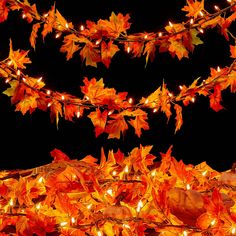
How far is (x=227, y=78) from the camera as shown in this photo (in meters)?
2.08

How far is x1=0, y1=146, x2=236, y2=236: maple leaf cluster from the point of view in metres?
1.32

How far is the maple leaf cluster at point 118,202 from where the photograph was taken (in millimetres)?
1320

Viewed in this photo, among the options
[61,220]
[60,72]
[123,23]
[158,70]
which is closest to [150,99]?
[123,23]

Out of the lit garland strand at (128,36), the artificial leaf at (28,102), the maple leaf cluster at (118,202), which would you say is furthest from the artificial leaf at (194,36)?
the artificial leaf at (28,102)

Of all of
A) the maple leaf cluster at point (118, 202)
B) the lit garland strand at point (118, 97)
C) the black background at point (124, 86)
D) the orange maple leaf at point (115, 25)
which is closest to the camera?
the maple leaf cluster at point (118, 202)

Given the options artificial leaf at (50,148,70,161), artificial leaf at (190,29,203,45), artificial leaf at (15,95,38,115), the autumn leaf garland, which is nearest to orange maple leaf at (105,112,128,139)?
the autumn leaf garland

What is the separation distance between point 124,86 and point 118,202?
51.9 inches

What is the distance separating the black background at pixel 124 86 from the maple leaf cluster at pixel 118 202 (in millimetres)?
855

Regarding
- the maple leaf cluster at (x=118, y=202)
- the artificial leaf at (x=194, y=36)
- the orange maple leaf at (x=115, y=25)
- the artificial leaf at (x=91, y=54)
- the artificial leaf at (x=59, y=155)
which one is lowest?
the artificial leaf at (x=59, y=155)

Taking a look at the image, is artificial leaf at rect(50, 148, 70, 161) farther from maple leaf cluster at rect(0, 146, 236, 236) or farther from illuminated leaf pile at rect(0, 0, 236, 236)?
maple leaf cluster at rect(0, 146, 236, 236)

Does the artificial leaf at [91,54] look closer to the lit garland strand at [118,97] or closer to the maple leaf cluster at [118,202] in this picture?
the lit garland strand at [118,97]

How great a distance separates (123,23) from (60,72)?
712 mm

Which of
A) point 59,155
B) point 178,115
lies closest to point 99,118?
point 59,155

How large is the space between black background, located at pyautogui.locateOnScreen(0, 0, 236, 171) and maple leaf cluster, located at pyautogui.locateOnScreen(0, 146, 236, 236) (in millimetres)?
855
